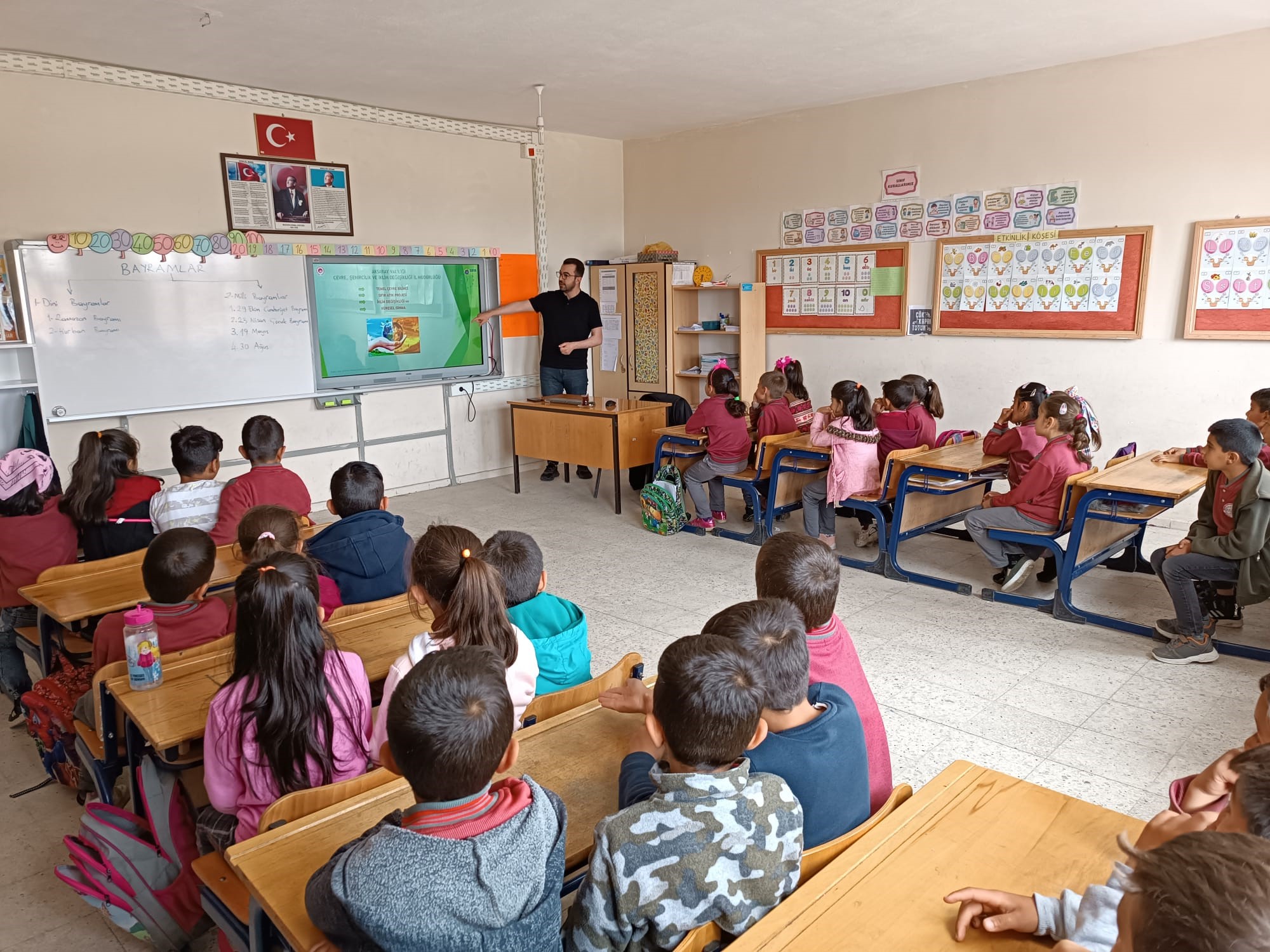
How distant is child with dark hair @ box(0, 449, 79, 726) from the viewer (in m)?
3.06

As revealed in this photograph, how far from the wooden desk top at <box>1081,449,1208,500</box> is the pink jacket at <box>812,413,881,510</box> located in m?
1.13

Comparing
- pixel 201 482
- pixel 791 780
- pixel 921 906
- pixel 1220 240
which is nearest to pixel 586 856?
pixel 791 780

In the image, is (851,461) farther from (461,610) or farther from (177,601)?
(177,601)

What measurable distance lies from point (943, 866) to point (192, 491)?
9.62 feet

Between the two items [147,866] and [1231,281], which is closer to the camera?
[147,866]

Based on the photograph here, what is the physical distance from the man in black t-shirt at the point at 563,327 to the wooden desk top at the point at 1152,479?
4114 millimetres

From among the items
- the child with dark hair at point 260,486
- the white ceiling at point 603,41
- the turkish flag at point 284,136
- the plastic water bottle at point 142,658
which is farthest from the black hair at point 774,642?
the turkish flag at point 284,136

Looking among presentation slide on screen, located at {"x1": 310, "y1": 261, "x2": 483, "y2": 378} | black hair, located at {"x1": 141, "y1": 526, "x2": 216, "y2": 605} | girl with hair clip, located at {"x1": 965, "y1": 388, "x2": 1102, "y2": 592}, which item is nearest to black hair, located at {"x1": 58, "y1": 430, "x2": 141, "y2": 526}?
black hair, located at {"x1": 141, "y1": 526, "x2": 216, "y2": 605}

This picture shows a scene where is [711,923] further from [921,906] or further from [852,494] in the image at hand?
[852,494]

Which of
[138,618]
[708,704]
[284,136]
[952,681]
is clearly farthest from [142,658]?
[284,136]

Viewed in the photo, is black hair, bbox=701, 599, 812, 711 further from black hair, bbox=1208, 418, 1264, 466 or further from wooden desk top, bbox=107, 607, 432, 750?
black hair, bbox=1208, 418, 1264, 466

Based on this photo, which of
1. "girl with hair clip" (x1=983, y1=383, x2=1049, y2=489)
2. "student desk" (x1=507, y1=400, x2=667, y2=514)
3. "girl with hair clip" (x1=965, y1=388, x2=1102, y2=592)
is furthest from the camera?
"student desk" (x1=507, y1=400, x2=667, y2=514)

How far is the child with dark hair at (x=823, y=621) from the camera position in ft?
5.81

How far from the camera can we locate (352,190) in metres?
6.18
